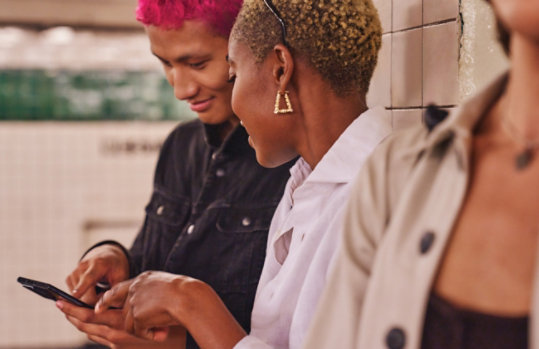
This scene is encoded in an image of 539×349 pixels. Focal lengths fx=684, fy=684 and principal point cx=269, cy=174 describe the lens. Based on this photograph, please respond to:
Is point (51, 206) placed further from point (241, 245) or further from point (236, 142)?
point (241, 245)

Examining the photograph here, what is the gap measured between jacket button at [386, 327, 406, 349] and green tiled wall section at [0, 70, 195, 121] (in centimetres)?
483

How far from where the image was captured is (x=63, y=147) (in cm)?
536

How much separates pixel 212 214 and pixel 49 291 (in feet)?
1.65

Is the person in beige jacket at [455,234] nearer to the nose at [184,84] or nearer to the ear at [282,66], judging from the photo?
the ear at [282,66]

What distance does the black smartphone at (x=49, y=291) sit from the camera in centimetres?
175

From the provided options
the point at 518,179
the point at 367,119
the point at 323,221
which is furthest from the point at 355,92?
the point at 518,179

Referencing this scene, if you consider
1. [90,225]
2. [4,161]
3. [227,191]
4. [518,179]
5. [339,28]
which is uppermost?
[339,28]

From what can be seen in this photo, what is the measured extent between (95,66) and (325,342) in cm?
476

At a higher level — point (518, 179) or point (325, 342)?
point (518, 179)

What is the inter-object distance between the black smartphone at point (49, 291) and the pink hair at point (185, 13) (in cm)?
78

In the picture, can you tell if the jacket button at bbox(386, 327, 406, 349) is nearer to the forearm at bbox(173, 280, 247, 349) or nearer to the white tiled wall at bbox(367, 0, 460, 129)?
the forearm at bbox(173, 280, 247, 349)

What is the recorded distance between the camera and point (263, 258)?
187cm

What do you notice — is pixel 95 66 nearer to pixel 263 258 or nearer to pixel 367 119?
pixel 263 258

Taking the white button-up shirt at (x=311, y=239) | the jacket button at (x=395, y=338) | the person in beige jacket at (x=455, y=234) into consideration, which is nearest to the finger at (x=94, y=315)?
the white button-up shirt at (x=311, y=239)
